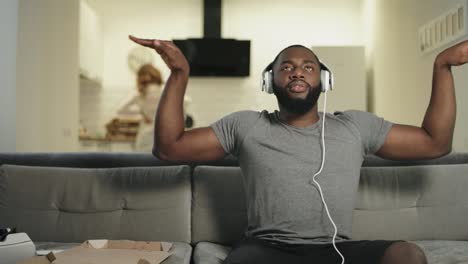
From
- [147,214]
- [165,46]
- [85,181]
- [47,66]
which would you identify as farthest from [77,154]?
[47,66]

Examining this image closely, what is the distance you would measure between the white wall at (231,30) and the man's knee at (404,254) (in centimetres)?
502

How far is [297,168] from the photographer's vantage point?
142 cm

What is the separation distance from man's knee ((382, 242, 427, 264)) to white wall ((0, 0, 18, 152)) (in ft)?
7.17

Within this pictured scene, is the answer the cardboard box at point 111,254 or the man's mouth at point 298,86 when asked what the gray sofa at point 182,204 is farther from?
the man's mouth at point 298,86

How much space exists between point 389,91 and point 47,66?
3201 millimetres

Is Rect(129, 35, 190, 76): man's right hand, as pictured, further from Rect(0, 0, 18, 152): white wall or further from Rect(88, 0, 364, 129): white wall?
Rect(88, 0, 364, 129): white wall

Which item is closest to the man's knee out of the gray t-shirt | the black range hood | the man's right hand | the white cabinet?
the gray t-shirt

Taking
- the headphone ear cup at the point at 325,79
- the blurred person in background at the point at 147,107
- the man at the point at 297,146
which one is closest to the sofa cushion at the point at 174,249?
the man at the point at 297,146

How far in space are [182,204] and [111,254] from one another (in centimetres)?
43

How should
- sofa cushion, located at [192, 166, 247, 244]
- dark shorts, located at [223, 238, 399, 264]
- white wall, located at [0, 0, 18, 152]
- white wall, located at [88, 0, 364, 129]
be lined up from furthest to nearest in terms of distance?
white wall, located at [88, 0, 364, 129]
white wall, located at [0, 0, 18, 152]
sofa cushion, located at [192, 166, 247, 244]
dark shorts, located at [223, 238, 399, 264]

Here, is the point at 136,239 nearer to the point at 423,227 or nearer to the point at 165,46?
the point at 165,46

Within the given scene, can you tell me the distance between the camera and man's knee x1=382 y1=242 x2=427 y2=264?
113 cm

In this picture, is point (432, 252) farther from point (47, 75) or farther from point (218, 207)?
point (47, 75)

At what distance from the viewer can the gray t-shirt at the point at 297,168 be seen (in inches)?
55.0
